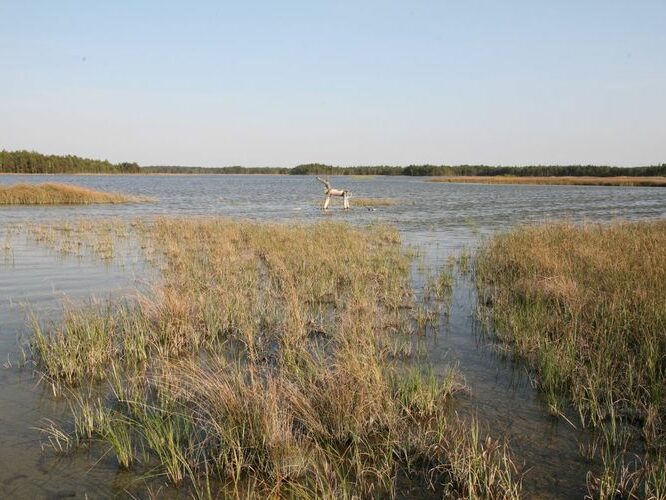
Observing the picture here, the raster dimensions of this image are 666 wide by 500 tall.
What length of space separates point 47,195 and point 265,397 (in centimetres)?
3998

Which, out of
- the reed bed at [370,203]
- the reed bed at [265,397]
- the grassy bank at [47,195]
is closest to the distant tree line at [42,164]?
the grassy bank at [47,195]

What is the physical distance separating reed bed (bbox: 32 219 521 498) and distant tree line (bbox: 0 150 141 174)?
128 m

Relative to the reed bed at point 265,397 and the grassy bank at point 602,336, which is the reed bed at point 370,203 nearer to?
the grassy bank at point 602,336

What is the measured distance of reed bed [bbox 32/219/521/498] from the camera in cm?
427

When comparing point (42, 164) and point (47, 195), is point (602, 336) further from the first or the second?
point (42, 164)

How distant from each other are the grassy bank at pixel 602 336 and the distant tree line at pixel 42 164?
425 feet

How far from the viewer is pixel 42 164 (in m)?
121

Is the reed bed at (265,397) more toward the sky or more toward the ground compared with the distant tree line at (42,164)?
more toward the ground

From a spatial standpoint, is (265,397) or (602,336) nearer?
(265,397)

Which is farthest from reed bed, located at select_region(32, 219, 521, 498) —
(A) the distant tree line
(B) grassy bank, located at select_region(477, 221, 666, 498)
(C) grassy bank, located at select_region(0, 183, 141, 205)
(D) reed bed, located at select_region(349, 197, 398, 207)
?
(A) the distant tree line

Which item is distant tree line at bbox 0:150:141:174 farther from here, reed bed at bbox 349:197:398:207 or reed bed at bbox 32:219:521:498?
reed bed at bbox 32:219:521:498

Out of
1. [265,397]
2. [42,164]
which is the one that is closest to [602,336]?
[265,397]

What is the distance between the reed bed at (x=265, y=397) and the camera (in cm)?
427

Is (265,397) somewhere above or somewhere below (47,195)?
below
